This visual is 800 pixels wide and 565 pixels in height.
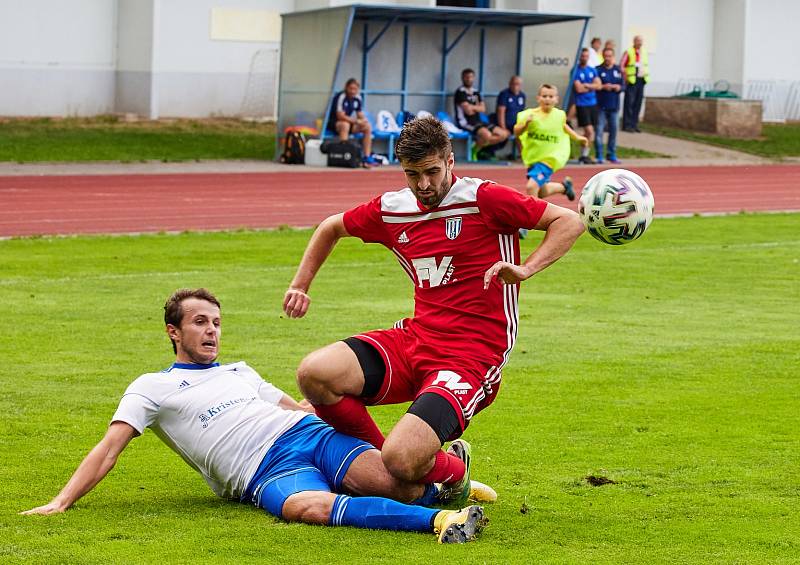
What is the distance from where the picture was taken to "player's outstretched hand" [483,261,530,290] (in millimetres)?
6215

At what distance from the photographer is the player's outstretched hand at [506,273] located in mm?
6215

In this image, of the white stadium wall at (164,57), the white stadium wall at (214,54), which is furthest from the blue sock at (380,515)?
the white stadium wall at (214,54)

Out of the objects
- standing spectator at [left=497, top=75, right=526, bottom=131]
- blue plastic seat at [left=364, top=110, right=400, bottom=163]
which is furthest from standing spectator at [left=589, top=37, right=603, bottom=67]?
blue plastic seat at [left=364, top=110, right=400, bottom=163]

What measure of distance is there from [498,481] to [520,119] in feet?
40.3

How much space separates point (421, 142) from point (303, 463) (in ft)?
5.06

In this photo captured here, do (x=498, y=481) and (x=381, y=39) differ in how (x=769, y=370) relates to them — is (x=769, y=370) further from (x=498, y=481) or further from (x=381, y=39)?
(x=381, y=39)

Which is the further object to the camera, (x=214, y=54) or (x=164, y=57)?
(x=214, y=54)

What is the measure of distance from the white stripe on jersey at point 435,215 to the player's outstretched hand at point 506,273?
51 cm

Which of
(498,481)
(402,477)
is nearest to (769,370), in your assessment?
(498,481)

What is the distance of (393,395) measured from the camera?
670 cm

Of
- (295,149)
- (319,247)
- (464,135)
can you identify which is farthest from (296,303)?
(464,135)

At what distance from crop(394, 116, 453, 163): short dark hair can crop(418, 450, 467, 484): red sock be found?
1.33 meters

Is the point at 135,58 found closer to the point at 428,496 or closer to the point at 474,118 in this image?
the point at 474,118

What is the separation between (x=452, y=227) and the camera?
6695 mm
